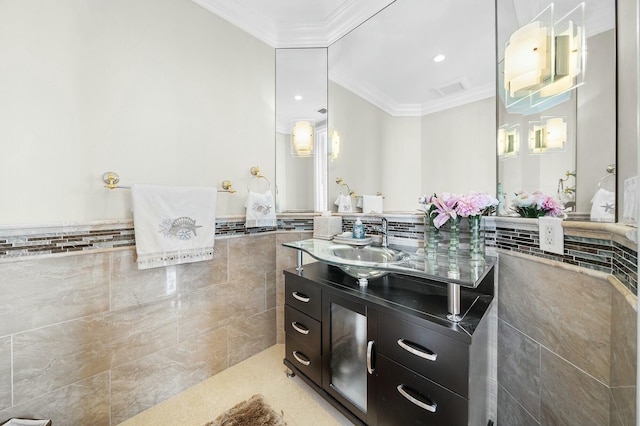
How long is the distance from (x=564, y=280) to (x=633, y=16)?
2.78 ft

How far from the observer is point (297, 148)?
2.00 m

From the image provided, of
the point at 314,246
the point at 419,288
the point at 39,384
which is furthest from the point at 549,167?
the point at 39,384

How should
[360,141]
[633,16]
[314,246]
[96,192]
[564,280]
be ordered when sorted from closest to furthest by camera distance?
[633,16] → [564,280] → [96,192] → [314,246] → [360,141]

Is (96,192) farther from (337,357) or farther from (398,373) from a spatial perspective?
(398,373)

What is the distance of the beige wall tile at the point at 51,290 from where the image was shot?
39.8 inches

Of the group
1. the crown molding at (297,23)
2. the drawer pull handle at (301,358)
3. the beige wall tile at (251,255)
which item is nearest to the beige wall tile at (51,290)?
the beige wall tile at (251,255)

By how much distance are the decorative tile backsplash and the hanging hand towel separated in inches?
14.7

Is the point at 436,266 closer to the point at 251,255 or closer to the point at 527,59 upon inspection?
the point at 527,59

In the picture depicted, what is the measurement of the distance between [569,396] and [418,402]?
0.53 metres

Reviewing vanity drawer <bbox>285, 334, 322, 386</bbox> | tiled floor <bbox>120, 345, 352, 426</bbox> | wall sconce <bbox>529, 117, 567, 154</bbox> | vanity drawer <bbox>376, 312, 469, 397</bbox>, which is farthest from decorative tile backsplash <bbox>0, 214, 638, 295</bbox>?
tiled floor <bbox>120, 345, 352, 426</bbox>

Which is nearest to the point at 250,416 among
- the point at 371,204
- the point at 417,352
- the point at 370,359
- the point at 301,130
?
the point at 370,359

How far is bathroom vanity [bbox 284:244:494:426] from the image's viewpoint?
869mm

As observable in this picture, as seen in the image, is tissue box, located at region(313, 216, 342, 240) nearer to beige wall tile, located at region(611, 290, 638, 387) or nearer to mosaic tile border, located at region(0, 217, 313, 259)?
mosaic tile border, located at region(0, 217, 313, 259)

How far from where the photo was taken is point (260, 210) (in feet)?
5.71
